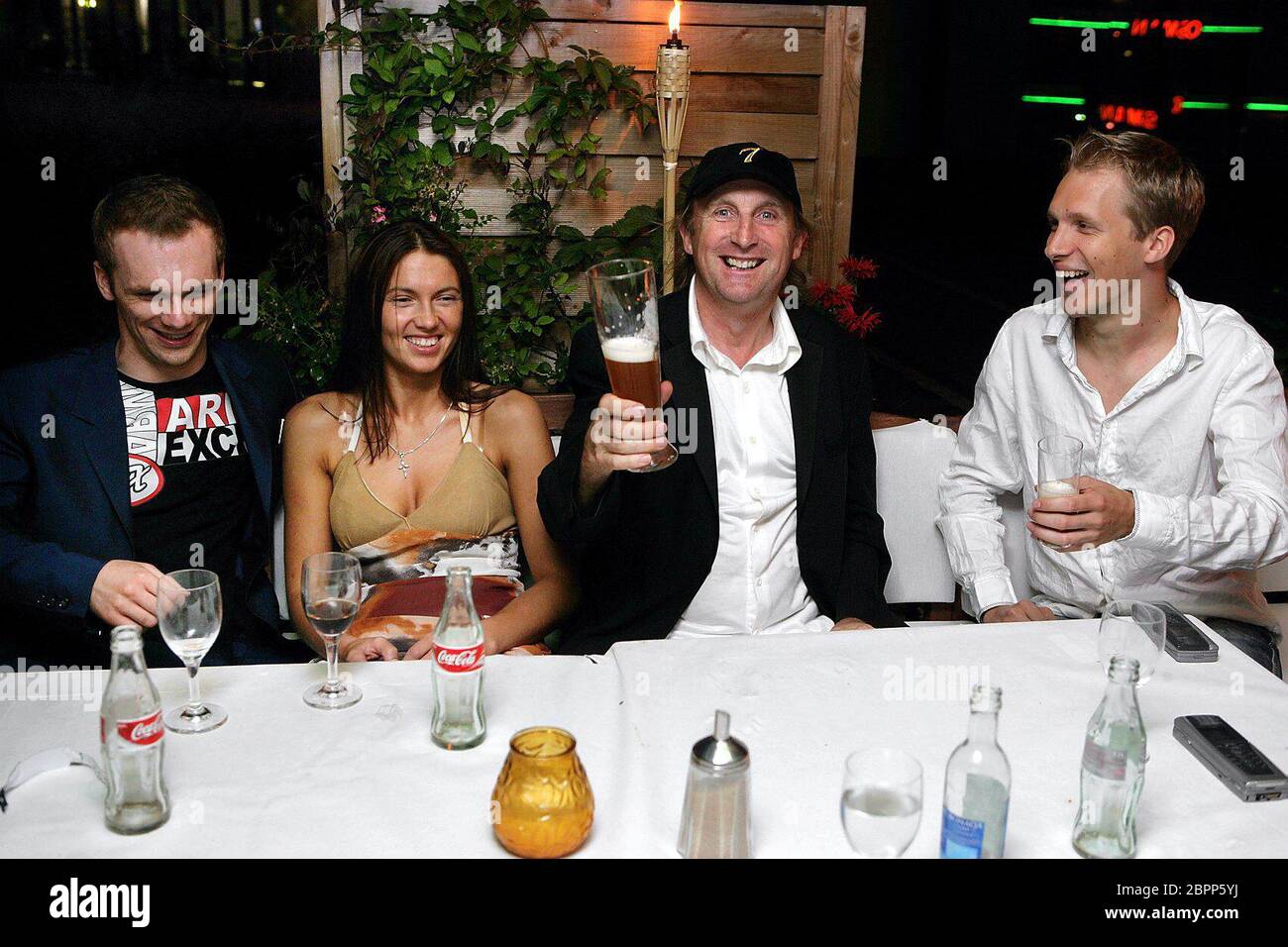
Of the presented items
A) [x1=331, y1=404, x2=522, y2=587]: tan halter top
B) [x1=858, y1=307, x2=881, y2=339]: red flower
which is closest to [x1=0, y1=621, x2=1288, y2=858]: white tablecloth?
[x1=331, y1=404, x2=522, y2=587]: tan halter top

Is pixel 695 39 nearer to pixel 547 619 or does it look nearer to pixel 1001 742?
pixel 547 619

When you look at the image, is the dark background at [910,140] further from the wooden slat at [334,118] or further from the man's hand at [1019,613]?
the man's hand at [1019,613]

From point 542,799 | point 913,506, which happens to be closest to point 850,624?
point 913,506

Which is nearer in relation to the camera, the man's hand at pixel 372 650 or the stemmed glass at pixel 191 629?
the stemmed glass at pixel 191 629

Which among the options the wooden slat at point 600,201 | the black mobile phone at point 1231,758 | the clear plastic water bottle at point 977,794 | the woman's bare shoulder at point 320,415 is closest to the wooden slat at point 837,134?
the wooden slat at point 600,201

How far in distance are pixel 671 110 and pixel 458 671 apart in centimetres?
226

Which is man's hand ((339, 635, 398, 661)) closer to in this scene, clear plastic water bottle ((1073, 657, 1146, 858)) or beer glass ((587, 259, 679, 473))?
beer glass ((587, 259, 679, 473))

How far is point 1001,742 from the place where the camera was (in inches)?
56.9

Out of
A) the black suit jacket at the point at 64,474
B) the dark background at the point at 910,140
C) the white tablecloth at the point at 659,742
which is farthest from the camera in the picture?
the dark background at the point at 910,140

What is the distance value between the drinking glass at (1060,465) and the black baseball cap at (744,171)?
0.77 meters

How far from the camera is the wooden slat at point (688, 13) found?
334cm

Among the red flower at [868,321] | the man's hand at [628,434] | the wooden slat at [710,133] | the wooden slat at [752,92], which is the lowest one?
the man's hand at [628,434]

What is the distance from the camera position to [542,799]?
1162 mm
